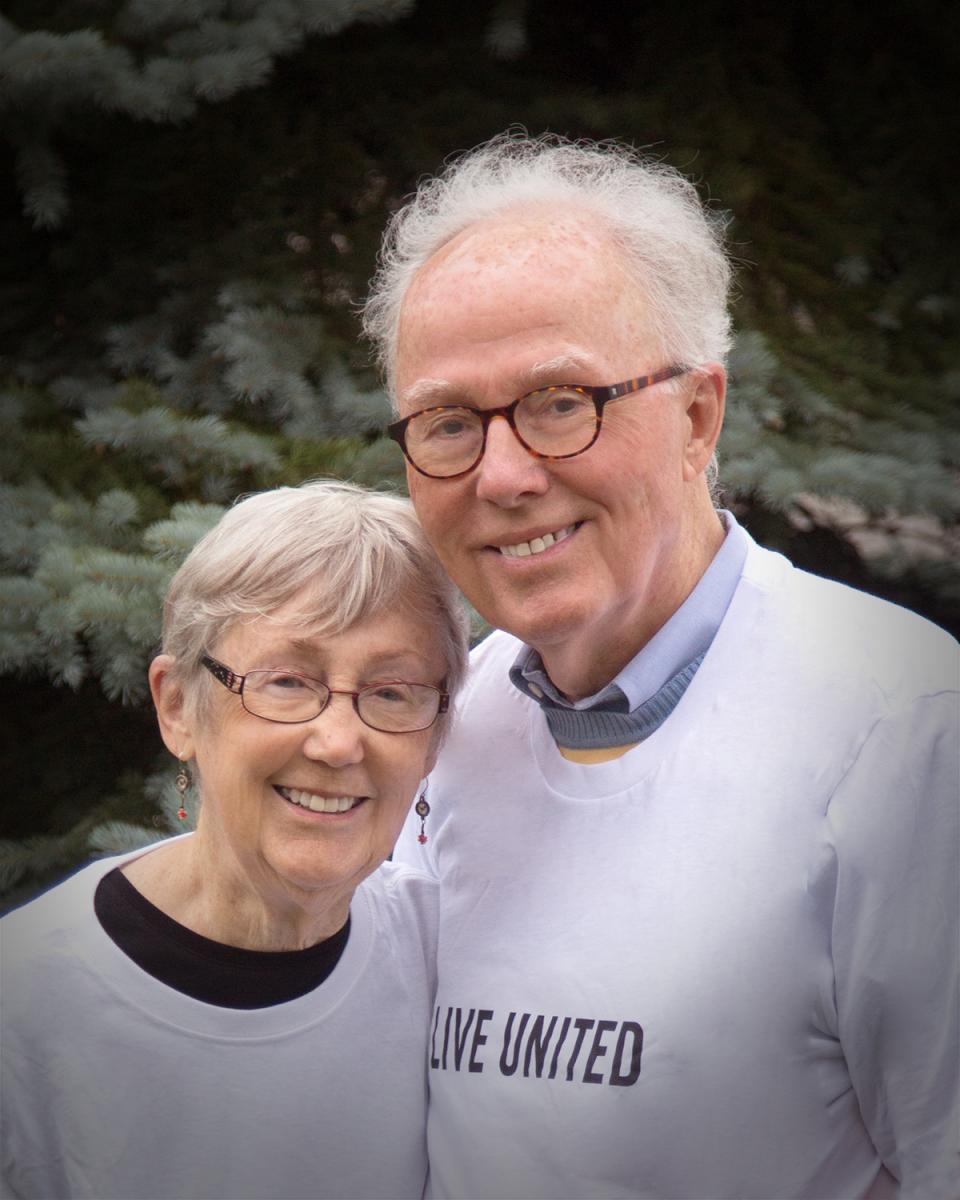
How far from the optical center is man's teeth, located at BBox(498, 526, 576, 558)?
1.86 m

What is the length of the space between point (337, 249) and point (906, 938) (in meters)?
2.67

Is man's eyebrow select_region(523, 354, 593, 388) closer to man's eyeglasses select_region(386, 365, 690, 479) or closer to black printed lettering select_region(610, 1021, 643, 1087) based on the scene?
man's eyeglasses select_region(386, 365, 690, 479)

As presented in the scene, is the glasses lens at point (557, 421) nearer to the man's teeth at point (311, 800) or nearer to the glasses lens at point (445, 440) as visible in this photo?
the glasses lens at point (445, 440)

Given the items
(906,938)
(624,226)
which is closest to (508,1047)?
(906,938)

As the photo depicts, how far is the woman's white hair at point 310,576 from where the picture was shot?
190 centimetres

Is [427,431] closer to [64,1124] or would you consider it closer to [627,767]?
[627,767]

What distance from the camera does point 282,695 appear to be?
189 cm

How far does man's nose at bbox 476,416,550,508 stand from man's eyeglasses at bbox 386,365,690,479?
0.01 metres

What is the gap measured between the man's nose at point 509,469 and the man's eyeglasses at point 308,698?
0.35 m

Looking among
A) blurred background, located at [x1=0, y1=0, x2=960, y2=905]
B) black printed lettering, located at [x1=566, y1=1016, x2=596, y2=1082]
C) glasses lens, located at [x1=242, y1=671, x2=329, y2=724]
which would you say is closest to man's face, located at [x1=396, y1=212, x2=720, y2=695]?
glasses lens, located at [x1=242, y1=671, x2=329, y2=724]

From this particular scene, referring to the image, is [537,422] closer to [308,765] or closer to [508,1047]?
[308,765]

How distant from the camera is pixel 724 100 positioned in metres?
3.62

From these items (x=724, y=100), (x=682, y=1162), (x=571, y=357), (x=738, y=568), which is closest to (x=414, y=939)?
(x=682, y=1162)

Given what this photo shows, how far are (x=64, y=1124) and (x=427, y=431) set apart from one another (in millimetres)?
1193
